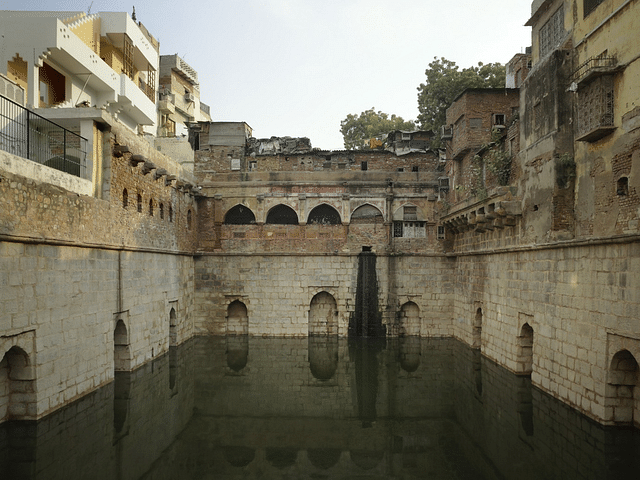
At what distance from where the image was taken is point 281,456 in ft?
31.1

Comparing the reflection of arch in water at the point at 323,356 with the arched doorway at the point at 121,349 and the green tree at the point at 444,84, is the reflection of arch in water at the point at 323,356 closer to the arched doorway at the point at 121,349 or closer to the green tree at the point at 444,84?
the arched doorway at the point at 121,349

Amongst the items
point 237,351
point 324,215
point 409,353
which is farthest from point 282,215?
point 409,353

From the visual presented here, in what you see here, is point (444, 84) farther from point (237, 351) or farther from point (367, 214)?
point (237, 351)

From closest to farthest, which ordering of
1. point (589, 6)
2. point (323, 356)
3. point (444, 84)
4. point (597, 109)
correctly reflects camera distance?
point (597, 109)
point (589, 6)
point (323, 356)
point (444, 84)

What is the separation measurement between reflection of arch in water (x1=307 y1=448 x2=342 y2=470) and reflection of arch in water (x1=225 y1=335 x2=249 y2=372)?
6.42 metres

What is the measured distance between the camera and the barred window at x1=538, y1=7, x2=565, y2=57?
12.9m

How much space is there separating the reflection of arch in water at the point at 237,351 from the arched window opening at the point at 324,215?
5.66m

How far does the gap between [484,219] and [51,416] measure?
1264cm

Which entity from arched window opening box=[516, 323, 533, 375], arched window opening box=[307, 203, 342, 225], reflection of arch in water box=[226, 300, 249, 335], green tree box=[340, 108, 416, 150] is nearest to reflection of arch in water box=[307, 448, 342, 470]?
arched window opening box=[516, 323, 533, 375]

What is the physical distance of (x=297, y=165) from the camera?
74.7ft

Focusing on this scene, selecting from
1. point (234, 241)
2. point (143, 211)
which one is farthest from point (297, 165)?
point (143, 211)

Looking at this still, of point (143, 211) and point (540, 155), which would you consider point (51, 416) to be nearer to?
point (143, 211)

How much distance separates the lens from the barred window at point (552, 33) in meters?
12.9

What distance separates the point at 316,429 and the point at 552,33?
36.9 ft
